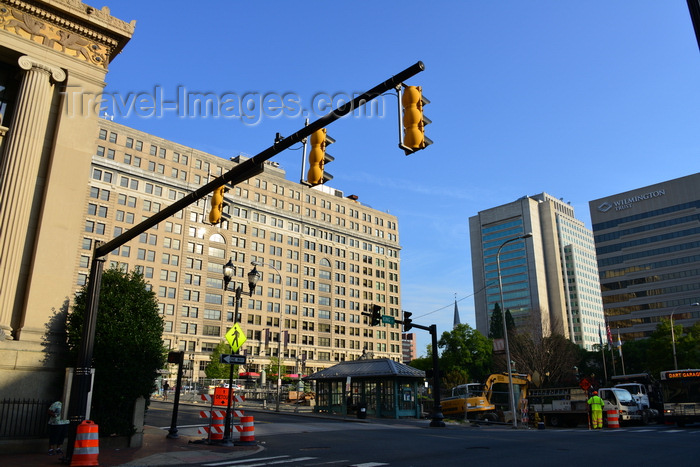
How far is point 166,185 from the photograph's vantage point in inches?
3666

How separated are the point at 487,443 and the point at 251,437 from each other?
8.14m

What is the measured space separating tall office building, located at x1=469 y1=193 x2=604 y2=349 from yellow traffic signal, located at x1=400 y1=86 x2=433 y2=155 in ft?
570

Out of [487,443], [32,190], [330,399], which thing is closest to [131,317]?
[32,190]

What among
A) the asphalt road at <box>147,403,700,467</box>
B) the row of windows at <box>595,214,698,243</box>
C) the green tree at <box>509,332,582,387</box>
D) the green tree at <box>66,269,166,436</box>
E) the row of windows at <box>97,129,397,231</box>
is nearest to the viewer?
the asphalt road at <box>147,403,700,467</box>

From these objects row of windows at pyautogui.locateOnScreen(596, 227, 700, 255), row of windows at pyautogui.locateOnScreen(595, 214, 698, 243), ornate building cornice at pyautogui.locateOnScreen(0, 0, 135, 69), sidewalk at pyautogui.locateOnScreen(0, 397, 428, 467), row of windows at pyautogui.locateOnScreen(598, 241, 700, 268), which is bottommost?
sidewalk at pyautogui.locateOnScreen(0, 397, 428, 467)

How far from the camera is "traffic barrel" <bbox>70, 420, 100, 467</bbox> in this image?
40.1 feet

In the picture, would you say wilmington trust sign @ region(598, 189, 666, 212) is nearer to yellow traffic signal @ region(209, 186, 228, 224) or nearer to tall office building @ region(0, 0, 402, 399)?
tall office building @ region(0, 0, 402, 399)

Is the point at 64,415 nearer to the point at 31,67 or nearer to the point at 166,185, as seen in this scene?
the point at 31,67

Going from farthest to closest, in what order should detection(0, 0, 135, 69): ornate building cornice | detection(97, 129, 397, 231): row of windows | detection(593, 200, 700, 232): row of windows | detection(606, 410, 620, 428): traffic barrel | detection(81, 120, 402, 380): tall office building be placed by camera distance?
detection(593, 200, 700, 232): row of windows → detection(81, 120, 402, 380): tall office building → detection(97, 129, 397, 231): row of windows → detection(606, 410, 620, 428): traffic barrel → detection(0, 0, 135, 69): ornate building cornice

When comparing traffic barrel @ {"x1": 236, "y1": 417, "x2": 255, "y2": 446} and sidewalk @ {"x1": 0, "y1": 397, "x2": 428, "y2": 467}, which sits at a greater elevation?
traffic barrel @ {"x1": 236, "y1": 417, "x2": 255, "y2": 446}

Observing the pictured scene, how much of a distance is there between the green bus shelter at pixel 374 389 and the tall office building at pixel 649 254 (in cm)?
10241

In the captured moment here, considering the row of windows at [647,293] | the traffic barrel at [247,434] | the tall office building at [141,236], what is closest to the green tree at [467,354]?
the tall office building at [141,236]

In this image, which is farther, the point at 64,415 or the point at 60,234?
the point at 60,234

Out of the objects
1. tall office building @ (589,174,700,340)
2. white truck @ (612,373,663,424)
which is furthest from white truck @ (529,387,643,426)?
tall office building @ (589,174,700,340)
